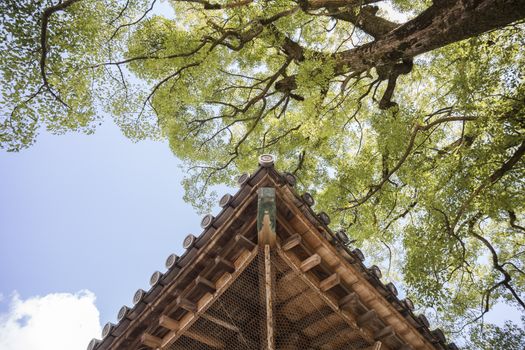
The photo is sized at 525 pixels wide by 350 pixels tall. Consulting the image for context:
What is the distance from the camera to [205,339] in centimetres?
465

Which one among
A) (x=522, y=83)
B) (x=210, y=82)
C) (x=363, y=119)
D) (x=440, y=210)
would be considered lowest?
(x=440, y=210)

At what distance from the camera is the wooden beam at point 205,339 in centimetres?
450

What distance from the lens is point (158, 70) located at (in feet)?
29.7

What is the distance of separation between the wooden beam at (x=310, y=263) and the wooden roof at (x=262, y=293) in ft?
0.04

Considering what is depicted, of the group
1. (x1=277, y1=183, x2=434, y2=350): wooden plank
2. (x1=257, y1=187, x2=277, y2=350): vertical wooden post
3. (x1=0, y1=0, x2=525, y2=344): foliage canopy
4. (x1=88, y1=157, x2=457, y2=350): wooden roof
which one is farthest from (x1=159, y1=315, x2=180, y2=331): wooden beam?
(x1=0, y1=0, x2=525, y2=344): foliage canopy

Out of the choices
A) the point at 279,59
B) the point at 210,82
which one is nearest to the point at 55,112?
the point at 210,82

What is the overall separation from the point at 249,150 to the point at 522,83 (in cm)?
772

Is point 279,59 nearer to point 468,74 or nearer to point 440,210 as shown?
point 468,74

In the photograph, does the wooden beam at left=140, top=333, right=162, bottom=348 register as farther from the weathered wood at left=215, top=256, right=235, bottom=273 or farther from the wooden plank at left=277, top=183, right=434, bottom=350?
the wooden plank at left=277, top=183, right=434, bottom=350

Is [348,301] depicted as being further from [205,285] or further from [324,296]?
[205,285]

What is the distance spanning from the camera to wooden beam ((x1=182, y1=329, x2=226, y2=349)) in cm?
450

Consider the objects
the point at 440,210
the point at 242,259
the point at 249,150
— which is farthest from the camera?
the point at 249,150

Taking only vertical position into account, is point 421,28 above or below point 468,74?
above

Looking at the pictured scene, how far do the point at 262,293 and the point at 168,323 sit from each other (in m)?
1.23
